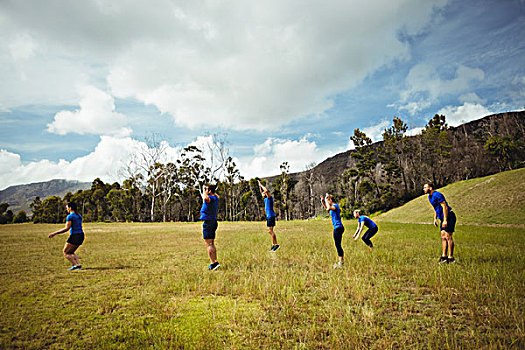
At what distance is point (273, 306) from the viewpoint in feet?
15.7

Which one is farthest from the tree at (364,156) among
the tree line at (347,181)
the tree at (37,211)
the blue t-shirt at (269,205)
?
the tree at (37,211)

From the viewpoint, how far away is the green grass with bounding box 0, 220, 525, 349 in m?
3.61

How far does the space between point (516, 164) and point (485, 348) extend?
4966 cm

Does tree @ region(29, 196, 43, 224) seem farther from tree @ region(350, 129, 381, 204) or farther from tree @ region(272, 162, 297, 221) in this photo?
tree @ region(350, 129, 381, 204)

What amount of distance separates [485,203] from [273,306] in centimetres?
3130

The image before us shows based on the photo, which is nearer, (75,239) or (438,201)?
(438,201)

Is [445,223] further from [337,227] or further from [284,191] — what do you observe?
[284,191]

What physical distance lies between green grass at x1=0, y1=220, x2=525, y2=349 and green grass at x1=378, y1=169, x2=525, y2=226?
19.2 meters

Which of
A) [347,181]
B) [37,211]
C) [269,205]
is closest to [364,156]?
[347,181]

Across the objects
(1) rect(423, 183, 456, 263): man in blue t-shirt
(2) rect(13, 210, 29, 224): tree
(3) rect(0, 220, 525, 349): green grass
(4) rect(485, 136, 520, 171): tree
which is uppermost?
(4) rect(485, 136, 520, 171): tree

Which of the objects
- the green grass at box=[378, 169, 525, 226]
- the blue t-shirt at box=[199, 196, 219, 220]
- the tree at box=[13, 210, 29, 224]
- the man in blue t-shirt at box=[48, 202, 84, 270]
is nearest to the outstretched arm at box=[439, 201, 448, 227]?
the blue t-shirt at box=[199, 196, 219, 220]

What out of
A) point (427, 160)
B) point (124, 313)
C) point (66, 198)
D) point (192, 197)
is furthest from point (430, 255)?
point (66, 198)

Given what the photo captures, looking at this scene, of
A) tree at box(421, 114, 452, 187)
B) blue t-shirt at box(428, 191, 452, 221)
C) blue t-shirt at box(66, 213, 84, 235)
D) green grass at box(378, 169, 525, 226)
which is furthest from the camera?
tree at box(421, 114, 452, 187)

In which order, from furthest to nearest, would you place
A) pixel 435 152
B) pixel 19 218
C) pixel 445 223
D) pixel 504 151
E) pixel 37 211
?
pixel 37 211, pixel 19 218, pixel 435 152, pixel 504 151, pixel 445 223
